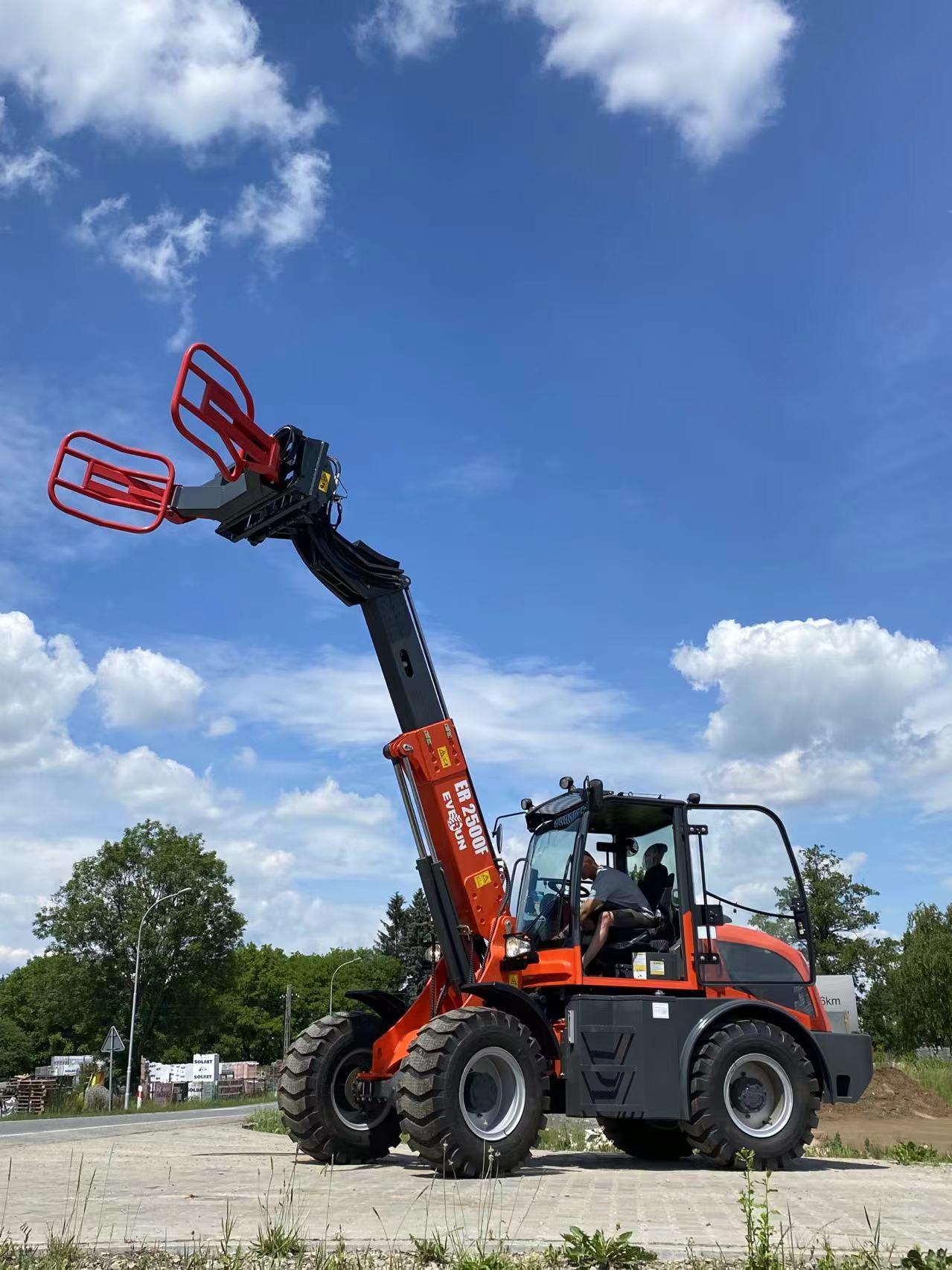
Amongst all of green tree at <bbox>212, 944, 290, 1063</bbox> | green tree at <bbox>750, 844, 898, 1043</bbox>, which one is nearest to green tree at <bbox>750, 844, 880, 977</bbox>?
green tree at <bbox>750, 844, 898, 1043</bbox>

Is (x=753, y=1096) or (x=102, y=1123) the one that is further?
(x=102, y=1123)

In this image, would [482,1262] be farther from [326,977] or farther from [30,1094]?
[326,977]

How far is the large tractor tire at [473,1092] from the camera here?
8.89 m

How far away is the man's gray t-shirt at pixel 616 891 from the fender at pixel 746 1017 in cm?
108

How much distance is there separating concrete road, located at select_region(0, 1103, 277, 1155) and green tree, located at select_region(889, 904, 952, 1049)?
28155 millimetres

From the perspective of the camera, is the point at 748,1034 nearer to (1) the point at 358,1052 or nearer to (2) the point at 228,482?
(1) the point at 358,1052

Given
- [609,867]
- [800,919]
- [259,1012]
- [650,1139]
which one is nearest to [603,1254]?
[609,867]

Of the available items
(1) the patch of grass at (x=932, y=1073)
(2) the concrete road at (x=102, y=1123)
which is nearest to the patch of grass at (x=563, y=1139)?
(2) the concrete road at (x=102, y=1123)

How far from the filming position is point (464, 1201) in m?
7.57

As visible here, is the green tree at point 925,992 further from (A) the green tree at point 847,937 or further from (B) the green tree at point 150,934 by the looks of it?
(B) the green tree at point 150,934

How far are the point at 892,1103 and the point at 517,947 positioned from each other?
67.9 ft

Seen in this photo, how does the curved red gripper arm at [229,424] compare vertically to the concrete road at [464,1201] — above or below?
above

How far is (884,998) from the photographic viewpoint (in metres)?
55.0

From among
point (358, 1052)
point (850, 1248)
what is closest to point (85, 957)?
point (358, 1052)
